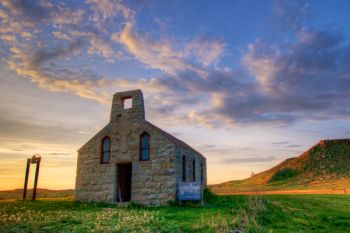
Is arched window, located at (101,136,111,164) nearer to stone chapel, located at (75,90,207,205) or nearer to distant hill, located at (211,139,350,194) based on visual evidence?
stone chapel, located at (75,90,207,205)

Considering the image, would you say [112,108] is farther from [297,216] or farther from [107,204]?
[297,216]

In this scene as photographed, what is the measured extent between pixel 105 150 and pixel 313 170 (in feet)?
181

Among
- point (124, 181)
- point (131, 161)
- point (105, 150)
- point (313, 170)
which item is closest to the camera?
point (131, 161)

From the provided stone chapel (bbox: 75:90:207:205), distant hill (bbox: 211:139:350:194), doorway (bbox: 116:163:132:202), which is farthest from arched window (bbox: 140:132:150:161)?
distant hill (bbox: 211:139:350:194)

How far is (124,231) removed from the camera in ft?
36.2

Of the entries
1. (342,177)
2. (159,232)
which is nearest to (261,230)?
(159,232)

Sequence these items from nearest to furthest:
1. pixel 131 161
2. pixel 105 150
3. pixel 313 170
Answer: pixel 131 161 < pixel 105 150 < pixel 313 170

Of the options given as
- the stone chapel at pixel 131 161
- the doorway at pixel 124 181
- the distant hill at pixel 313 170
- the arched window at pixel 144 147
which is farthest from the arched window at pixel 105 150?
the distant hill at pixel 313 170

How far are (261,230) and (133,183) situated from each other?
38.7ft

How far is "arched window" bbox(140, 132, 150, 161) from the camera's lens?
21938mm

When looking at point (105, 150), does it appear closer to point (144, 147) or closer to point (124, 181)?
point (124, 181)

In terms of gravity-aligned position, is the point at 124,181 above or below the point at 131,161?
below

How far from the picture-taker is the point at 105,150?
2352 centimetres

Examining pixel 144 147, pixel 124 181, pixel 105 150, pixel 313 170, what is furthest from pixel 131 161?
pixel 313 170
